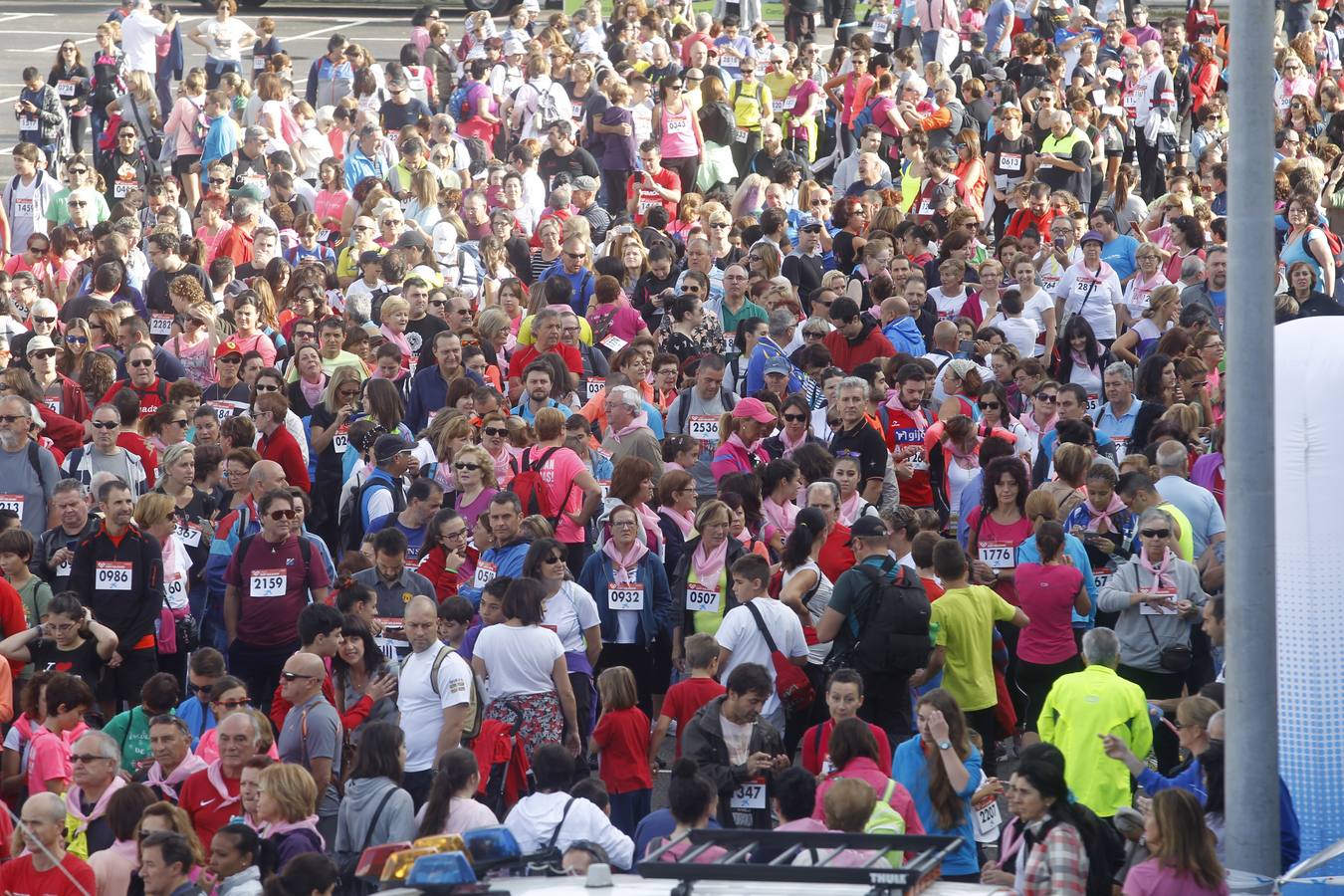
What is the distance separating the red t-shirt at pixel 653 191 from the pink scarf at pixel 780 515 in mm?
7896

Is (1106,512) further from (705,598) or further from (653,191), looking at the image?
(653,191)

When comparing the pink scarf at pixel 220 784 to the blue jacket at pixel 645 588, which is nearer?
the pink scarf at pixel 220 784

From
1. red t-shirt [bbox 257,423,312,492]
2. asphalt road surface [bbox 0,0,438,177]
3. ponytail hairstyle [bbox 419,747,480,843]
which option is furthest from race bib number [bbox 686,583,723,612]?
asphalt road surface [bbox 0,0,438,177]

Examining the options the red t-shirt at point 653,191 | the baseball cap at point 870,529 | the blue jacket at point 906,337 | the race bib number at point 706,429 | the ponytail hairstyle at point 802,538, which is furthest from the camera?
the red t-shirt at point 653,191

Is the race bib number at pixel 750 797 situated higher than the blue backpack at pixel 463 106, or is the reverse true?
the blue backpack at pixel 463 106

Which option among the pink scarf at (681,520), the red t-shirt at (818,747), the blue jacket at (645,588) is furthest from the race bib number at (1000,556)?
the red t-shirt at (818,747)

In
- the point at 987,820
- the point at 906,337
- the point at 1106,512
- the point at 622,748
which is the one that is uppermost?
the point at 906,337

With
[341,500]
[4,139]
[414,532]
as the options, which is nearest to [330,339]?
[341,500]

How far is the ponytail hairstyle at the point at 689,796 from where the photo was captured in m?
7.65

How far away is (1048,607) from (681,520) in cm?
210

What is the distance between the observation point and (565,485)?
11141 millimetres

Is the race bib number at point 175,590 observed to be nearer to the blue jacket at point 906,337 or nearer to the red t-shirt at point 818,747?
the red t-shirt at point 818,747

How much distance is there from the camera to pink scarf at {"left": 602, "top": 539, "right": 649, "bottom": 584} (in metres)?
10.1

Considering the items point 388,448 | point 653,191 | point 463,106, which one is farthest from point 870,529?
point 463,106
